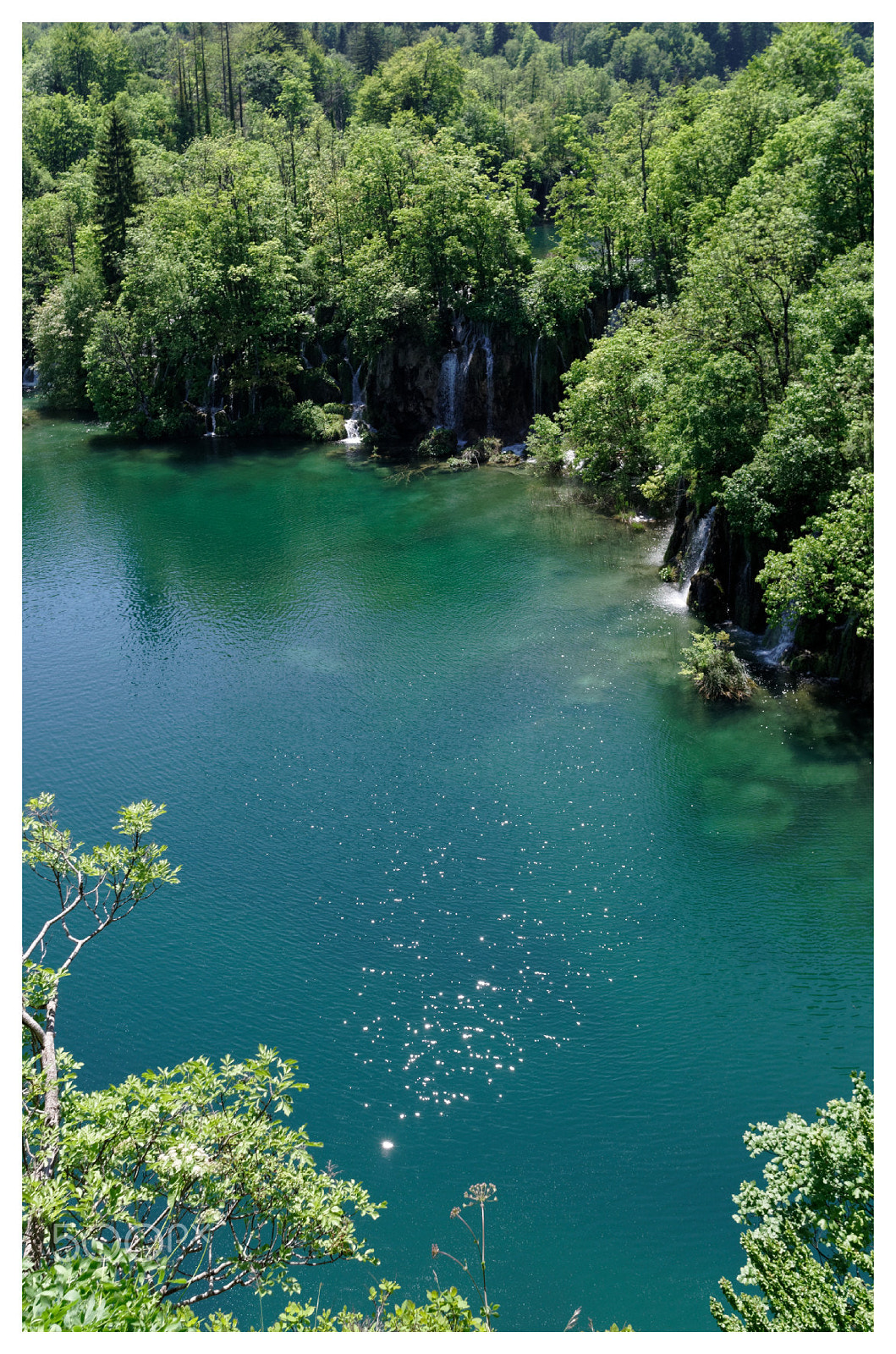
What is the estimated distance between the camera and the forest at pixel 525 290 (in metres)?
29.8

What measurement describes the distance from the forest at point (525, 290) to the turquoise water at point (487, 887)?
5.40m

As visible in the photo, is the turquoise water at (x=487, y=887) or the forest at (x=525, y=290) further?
the forest at (x=525, y=290)

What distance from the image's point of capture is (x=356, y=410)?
55938 millimetres

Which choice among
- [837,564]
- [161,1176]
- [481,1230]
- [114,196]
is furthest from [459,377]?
[161,1176]

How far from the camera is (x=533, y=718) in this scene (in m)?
28.5

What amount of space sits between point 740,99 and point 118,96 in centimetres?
6443

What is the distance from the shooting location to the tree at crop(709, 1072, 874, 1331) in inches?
432

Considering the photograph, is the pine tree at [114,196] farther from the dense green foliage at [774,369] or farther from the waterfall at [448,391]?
the dense green foliage at [774,369]

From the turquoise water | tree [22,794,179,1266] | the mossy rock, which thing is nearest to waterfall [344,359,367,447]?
the mossy rock

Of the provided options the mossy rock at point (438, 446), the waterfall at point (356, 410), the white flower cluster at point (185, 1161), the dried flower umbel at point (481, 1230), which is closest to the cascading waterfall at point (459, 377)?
the mossy rock at point (438, 446)

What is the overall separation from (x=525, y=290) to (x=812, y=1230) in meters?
46.6

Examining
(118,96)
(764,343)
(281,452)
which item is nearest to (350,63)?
(118,96)

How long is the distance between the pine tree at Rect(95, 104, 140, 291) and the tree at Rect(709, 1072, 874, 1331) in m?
60.6

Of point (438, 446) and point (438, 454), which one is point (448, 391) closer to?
point (438, 446)
